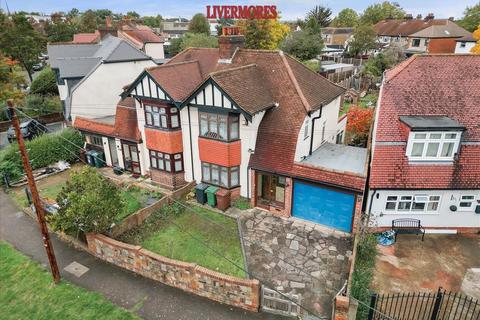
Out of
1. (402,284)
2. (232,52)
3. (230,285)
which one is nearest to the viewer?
(230,285)

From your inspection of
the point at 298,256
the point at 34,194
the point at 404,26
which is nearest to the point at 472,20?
the point at 404,26

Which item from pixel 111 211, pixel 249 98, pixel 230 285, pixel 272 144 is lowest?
pixel 230 285

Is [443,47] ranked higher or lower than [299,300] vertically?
higher

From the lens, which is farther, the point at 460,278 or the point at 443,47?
the point at 443,47

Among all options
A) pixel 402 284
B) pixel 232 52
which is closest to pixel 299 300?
pixel 402 284

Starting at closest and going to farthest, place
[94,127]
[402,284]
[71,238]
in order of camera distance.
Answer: [402,284]
[71,238]
[94,127]

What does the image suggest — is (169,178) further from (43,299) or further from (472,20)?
(472,20)

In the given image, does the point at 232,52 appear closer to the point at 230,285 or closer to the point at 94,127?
the point at 94,127

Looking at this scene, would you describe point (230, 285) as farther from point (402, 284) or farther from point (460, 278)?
point (460, 278)
